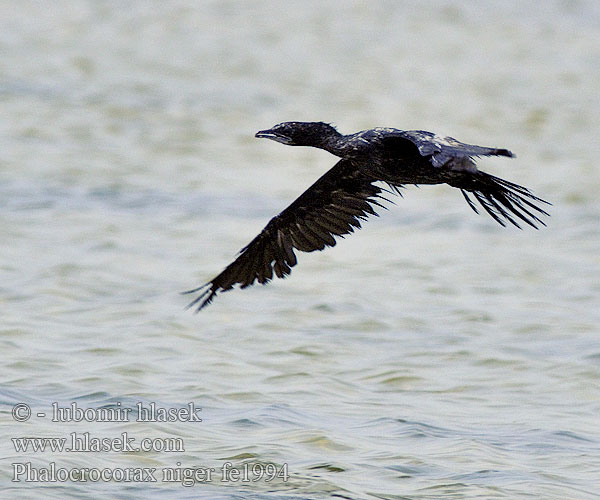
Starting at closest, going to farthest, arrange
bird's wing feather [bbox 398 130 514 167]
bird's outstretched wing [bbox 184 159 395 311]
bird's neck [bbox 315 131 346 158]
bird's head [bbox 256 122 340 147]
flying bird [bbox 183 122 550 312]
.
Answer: bird's wing feather [bbox 398 130 514 167]
flying bird [bbox 183 122 550 312]
bird's neck [bbox 315 131 346 158]
bird's head [bbox 256 122 340 147]
bird's outstretched wing [bbox 184 159 395 311]

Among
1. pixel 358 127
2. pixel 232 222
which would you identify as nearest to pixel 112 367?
pixel 232 222

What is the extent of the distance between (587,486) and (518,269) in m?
4.00

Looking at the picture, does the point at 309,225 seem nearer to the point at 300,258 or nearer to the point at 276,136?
the point at 276,136

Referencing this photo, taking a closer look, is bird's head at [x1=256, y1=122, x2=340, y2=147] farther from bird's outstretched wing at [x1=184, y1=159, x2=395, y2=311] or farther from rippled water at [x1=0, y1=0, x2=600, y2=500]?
rippled water at [x1=0, y1=0, x2=600, y2=500]

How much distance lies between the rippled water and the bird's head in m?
1.37

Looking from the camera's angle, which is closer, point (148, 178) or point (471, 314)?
point (471, 314)

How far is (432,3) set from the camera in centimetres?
1820

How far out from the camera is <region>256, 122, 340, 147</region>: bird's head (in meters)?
6.44

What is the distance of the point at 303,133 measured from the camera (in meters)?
6.55

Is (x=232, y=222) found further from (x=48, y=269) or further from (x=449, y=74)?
(x=449, y=74)

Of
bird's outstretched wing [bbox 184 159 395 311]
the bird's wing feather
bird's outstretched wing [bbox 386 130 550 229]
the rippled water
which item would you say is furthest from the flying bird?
the rippled water

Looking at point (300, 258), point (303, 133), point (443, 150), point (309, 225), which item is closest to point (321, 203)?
point (309, 225)

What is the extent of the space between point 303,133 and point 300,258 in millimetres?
3333

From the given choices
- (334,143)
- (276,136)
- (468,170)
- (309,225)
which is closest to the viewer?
(468,170)
